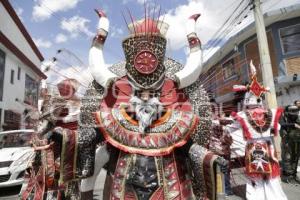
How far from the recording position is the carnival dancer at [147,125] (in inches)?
101

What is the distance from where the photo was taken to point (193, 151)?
2689mm

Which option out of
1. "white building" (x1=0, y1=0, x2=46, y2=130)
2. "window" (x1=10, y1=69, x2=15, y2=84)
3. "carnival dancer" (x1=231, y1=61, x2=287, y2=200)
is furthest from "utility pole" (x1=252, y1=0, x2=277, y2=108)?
"window" (x1=10, y1=69, x2=15, y2=84)

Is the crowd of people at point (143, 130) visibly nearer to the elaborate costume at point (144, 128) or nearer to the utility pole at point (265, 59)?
the elaborate costume at point (144, 128)

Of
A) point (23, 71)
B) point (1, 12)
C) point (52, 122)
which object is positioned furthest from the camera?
point (23, 71)

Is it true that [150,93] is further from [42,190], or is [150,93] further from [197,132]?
[42,190]

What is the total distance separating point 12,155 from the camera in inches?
320

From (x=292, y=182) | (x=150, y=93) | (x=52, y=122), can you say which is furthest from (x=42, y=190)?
(x=292, y=182)

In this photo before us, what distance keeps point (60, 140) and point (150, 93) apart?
0.80 meters

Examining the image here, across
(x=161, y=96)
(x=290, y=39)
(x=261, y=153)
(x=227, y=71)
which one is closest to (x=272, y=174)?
(x=261, y=153)

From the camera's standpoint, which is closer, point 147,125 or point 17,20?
point 147,125

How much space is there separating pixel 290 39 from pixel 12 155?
11.2m

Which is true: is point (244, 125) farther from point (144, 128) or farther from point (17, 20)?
point (17, 20)

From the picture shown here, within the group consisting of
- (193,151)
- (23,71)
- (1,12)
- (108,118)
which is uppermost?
(1,12)

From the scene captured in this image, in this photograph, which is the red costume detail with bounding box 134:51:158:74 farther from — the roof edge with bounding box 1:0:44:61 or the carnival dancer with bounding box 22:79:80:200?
the roof edge with bounding box 1:0:44:61
